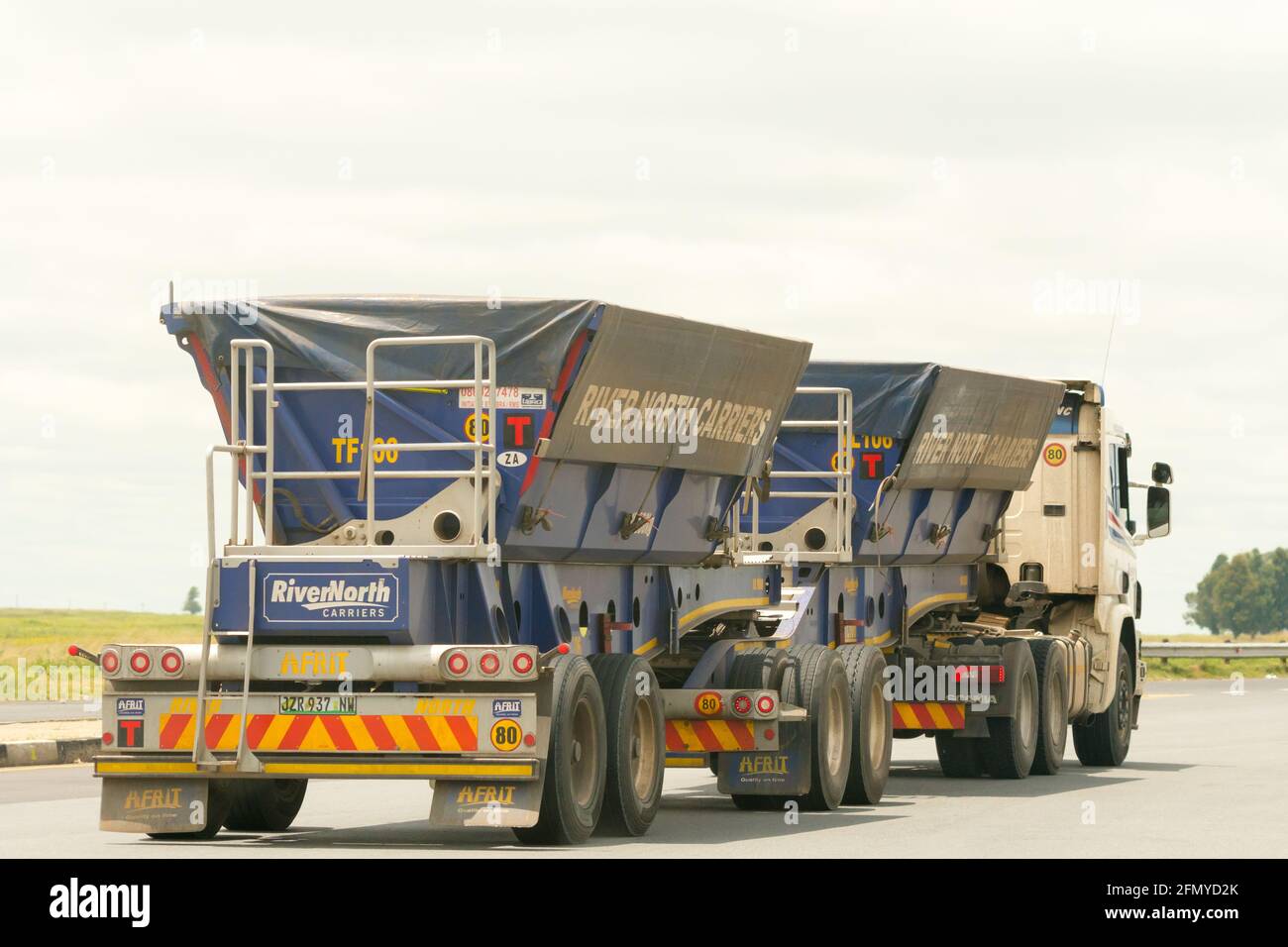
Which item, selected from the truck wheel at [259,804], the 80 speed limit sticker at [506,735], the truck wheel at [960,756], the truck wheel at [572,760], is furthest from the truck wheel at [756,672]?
the truck wheel at [960,756]

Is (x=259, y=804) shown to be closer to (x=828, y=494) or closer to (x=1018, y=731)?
(x=828, y=494)

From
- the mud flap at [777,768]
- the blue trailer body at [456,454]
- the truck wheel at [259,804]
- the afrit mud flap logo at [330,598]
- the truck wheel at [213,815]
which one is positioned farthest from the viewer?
the mud flap at [777,768]

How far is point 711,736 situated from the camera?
56.0 feet

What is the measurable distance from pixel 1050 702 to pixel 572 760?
912 centimetres

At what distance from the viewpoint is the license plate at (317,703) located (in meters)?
14.1

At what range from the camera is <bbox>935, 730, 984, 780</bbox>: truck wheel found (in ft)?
71.3

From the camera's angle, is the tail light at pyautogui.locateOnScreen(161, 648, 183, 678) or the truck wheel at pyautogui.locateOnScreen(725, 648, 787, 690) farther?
the truck wheel at pyautogui.locateOnScreen(725, 648, 787, 690)

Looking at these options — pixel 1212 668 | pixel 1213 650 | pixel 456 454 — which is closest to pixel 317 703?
pixel 456 454

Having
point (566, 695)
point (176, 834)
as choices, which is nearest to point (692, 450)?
point (566, 695)

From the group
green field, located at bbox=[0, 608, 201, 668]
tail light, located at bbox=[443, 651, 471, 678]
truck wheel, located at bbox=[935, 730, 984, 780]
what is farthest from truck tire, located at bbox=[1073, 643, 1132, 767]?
green field, located at bbox=[0, 608, 201, 668]

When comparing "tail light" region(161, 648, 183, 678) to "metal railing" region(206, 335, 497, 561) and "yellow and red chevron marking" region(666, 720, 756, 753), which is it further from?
"yellow and red chevron marking" region(666, 720, 756, 753)

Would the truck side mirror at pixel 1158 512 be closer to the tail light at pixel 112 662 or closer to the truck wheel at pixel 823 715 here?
the truck wheel at pixel 823 715

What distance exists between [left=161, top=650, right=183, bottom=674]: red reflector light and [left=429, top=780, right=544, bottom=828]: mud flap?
1784 mm

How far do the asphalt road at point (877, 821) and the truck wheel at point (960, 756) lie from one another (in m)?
0.16
